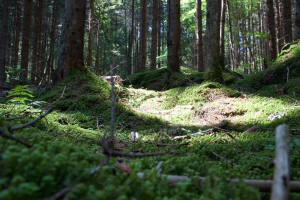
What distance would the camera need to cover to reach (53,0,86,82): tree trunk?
6781 mm

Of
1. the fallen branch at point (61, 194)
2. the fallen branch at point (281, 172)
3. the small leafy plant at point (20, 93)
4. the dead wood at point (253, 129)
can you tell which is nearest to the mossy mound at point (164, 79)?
the small leafy plant at point (20, 93)

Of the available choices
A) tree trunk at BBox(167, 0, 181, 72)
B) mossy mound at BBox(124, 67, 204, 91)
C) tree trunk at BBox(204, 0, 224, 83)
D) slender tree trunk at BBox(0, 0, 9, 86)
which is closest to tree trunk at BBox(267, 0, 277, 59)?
tree trunk at BBox(167, 0, 181, 72)

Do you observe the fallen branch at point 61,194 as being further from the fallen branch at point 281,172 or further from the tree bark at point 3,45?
the tree bark at point 3,45

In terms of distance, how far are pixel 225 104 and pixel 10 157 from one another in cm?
547

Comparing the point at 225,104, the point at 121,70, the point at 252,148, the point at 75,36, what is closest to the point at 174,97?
the point at 225,104

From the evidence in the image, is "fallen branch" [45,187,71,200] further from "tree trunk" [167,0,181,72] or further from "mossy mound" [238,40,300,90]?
"tree trunk" [167,0,181,72]

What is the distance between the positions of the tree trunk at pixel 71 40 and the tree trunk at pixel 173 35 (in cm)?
462

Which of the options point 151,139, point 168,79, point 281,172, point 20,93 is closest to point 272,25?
point 168,79

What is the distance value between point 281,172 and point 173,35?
33.7 feet

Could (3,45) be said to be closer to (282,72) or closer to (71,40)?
(71,40)

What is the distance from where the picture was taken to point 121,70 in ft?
155

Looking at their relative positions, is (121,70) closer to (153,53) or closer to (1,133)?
(153,53)

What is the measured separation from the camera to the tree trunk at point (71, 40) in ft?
22.2

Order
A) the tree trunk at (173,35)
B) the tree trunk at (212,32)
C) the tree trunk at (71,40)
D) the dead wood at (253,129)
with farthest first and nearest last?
the tree trunk at (173,35)
the tree trunk at (212,32)
the tree trunk at (71,40)
the dead wood at (253,129)
